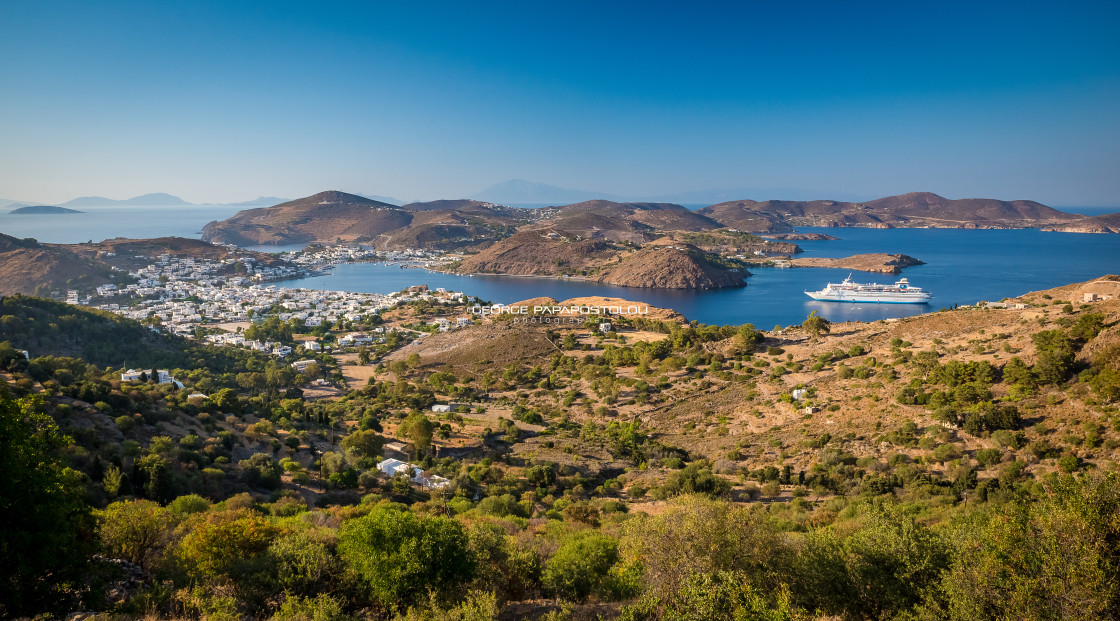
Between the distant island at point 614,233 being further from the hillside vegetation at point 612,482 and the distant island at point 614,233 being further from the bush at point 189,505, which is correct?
the bush at point 189,505

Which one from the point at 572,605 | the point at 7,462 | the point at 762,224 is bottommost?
the point at 572,605

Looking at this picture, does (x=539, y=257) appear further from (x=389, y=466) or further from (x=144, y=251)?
(x=389, y=466)

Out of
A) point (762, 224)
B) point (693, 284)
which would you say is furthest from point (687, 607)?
point (762, 224)

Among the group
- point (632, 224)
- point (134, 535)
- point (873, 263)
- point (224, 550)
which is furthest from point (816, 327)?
point (632, 224)

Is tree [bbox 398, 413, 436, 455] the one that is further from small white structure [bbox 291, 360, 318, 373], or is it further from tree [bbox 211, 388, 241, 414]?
small white structure [bbox 291, 360, 318, 373]

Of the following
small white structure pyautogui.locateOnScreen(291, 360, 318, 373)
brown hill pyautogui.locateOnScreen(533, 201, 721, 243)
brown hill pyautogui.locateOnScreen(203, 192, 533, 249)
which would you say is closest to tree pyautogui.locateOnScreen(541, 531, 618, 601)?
small white structure pyautogui.locateOnScreen(291, 360, 318, 373)

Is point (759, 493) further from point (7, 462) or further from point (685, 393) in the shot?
point (7, 462)
